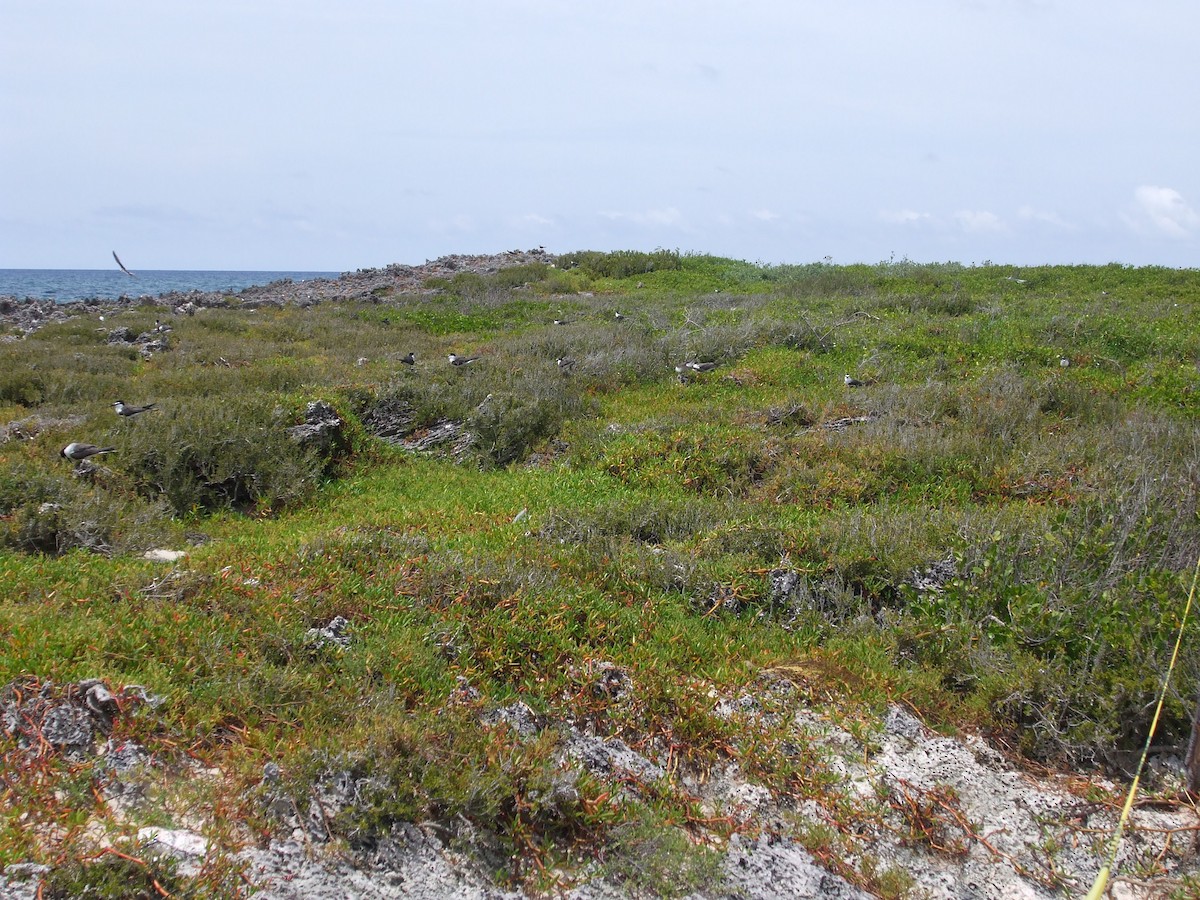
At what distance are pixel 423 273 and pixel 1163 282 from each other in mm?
22519

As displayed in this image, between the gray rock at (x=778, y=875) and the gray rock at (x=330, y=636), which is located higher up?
the gray rock at (x=330, y=636)

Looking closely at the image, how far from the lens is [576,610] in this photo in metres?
4.57

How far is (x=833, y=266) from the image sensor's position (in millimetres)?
25734

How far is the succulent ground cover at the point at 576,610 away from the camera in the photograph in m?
3.04

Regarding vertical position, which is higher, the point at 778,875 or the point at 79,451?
the point at 79,451

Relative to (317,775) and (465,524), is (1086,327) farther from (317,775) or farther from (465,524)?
(317,775)

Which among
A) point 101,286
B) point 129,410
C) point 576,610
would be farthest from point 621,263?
point 101,286

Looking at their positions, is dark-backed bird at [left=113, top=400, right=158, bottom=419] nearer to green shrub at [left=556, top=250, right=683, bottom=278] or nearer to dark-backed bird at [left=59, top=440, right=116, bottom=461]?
dark-backed bird at [left=59, top=440, right=116, bottom=461]

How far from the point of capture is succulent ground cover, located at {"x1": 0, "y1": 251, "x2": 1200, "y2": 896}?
3041 mm

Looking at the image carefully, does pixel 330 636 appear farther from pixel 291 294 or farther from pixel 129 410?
pixel 291 294

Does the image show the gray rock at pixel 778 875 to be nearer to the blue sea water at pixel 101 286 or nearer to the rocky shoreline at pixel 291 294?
the rocky shoreline at pixel 291 294

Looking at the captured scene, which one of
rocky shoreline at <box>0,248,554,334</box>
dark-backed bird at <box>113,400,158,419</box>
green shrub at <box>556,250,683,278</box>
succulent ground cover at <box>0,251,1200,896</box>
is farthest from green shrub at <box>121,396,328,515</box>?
green shrub at <box>556,250,683,278</box>

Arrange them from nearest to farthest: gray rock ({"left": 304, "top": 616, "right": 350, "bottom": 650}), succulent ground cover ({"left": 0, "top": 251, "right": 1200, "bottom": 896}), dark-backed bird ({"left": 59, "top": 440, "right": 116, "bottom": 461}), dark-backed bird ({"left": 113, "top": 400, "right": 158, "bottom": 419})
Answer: succulent ground cover ({"left": 0, "top": 251, "right": 1200, "bottom": 896}) < gray rock ({"left": 304, "top": 616, "right": 350, "bottom": 650}) < dark-backed bird ({"left": 59, "top": 440, "right": 116, "bottom": 461}) < dark-backed bird ({"left": 113, "top": 400, "right": 158, "bottom": 419})

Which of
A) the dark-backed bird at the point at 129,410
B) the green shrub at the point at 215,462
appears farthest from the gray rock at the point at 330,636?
the dark-backed bird at the point at 129,410
